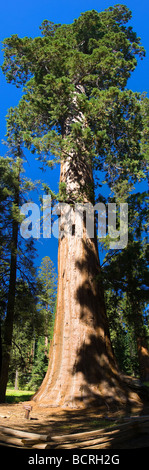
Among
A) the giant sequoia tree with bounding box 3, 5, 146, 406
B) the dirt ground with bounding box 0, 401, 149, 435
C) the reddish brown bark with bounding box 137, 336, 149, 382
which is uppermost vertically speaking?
the giant sequoia tree with bounding box 3, 5, 146, 406

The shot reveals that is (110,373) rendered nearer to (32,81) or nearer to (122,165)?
(122,165)

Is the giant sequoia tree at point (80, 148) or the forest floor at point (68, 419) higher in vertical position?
the giant sequoia tree at point (80, 148)

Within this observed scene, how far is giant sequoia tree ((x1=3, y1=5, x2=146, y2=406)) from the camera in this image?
19.4ft

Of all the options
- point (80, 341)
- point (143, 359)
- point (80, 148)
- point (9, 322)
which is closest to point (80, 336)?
point (80, 341)

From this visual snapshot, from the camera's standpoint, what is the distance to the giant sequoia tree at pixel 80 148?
5906 millimetres

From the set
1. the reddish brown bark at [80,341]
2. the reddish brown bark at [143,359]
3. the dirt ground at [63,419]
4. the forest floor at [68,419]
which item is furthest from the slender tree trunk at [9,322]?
the reddish brown bark at [143,359]

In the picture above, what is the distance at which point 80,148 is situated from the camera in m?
7.07

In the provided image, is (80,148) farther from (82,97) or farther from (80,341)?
(80,341)

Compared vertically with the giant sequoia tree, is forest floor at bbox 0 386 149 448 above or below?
below

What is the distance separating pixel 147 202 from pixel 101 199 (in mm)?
1366

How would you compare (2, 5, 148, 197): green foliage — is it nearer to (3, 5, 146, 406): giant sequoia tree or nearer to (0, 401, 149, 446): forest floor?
(3, 5, 146, 406): giant sequoia tree

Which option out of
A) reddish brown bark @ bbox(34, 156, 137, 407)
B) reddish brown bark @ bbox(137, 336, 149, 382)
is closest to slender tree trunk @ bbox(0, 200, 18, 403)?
reddish brown bark @ bbox(34, 156, 137, 407)

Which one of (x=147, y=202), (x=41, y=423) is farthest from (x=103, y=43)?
(x=41, y=423)

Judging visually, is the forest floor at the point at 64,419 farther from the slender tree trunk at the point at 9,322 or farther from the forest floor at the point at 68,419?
the slender tree trunk at the point at 9,322
